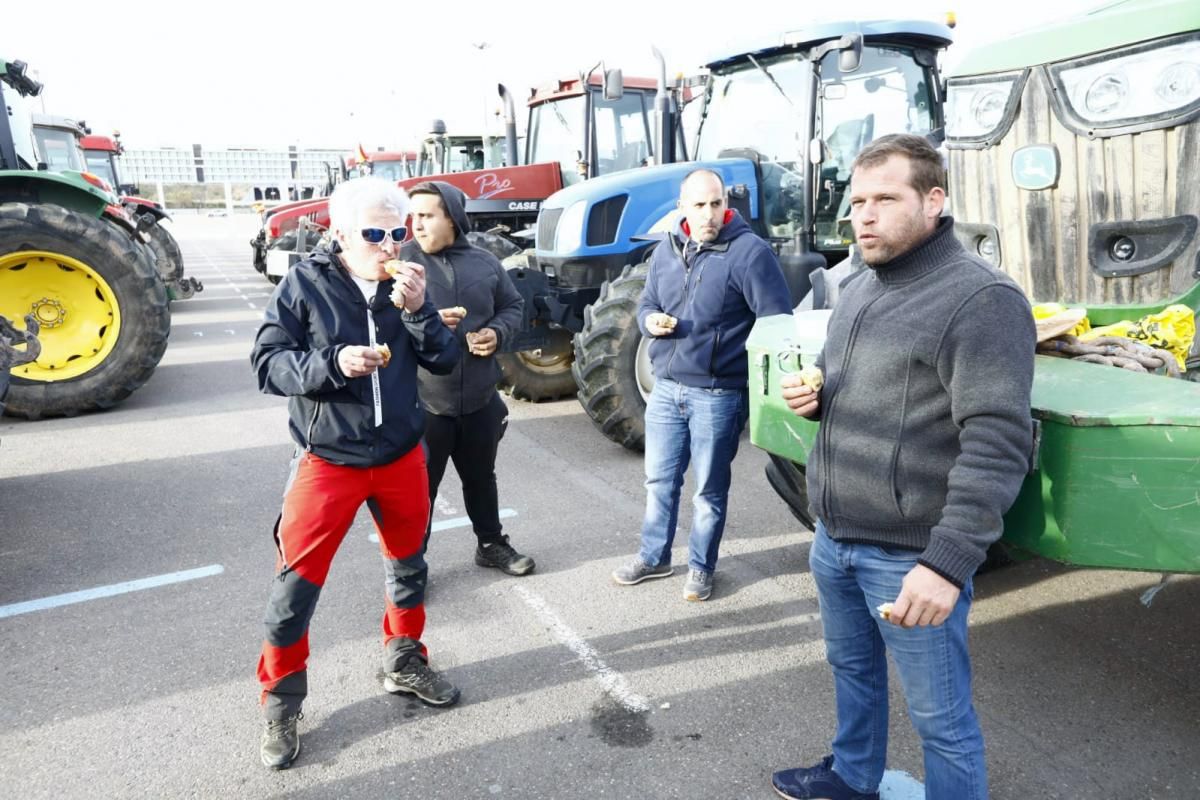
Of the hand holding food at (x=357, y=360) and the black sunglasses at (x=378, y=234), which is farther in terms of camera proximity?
the black sunglasses at (x=378, y=234)

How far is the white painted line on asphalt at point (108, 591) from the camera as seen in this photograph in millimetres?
3643

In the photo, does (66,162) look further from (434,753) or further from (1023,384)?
(1023,384)

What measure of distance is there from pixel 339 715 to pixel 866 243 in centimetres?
218

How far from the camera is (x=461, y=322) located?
141 inches

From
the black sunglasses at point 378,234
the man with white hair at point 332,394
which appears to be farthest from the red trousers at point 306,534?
the black sunglasses at point 378,234

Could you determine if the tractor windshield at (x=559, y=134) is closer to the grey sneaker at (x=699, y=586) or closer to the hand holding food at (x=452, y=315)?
the hand holding food at (x=452, y=315)

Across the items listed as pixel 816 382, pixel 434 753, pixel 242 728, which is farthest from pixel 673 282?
pixel 242 728

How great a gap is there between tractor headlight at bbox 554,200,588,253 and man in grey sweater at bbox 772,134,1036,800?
4010 millimetres

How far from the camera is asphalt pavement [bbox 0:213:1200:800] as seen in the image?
2582mm

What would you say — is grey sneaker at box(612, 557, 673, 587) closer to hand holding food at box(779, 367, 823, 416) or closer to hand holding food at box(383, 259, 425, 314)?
hand holding food at box(383, 259, 425, 314)

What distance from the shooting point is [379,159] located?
1762 cm

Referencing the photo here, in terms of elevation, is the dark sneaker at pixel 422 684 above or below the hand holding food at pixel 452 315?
below

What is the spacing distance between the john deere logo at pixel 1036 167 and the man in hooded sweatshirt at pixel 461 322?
1963 mm

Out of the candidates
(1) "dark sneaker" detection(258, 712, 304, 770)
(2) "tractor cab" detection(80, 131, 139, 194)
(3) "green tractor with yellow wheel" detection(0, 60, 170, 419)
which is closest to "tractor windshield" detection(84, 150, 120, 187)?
(2) "tractor cab" detection(80, 131, 139, 194)
